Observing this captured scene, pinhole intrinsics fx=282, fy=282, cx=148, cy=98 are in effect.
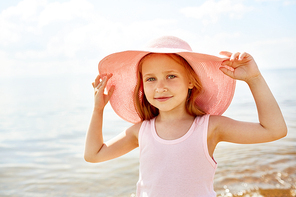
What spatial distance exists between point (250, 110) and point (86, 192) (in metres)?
7.83

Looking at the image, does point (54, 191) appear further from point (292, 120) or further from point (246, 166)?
point (292, 120)

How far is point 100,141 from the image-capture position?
2.41m

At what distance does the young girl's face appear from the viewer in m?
2.10

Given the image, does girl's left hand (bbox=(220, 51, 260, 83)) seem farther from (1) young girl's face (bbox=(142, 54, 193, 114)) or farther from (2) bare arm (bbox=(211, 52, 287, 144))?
(1) young girl's face (bbox=(142, 54, 193, 114))

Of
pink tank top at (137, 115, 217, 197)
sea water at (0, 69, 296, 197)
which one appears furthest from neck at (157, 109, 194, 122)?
sea water at (0, 69, 296, 197)

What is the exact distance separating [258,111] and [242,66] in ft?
1.09

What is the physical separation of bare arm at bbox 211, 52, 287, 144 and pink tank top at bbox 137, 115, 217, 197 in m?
0.24

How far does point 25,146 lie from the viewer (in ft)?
21.4

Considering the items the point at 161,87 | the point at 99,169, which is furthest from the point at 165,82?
the point at 99,169

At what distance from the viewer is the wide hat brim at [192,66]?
85.4 inches

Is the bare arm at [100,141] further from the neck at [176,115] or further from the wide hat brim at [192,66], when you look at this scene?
the neck at [176,115]

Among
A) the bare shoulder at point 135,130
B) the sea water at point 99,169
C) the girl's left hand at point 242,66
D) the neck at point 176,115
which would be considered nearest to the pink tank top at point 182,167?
the neck at point 176,115

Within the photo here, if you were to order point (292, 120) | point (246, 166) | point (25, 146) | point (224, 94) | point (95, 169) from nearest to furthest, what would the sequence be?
point (224, 94) < point (246, 166) < point (95, 169) < point (25, 146) < point (292, 120)

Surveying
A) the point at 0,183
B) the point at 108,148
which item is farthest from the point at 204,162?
the point at 0,183
